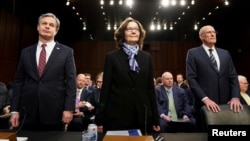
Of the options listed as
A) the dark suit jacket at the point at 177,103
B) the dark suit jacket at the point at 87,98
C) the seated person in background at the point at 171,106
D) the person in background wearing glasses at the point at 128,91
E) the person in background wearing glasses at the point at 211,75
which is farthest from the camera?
the dark suit jacket at the point at 87,98

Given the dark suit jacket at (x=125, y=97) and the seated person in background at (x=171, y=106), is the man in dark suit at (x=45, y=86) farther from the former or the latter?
the seated person in background at (x=171, y=106)

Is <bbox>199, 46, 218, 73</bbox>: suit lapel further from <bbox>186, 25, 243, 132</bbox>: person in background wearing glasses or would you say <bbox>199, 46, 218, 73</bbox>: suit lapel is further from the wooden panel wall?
the wooden panel wall

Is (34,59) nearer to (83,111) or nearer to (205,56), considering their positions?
(205,56)

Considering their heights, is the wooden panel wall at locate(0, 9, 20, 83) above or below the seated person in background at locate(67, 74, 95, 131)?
above

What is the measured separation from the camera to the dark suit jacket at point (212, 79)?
2.13 metres

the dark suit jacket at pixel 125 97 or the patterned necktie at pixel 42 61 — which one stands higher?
the patterned necktie at pixel 42 61

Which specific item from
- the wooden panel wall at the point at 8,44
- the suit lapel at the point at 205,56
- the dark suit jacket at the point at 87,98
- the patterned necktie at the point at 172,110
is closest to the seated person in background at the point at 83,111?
the dark suit jacket at the point at 87,98

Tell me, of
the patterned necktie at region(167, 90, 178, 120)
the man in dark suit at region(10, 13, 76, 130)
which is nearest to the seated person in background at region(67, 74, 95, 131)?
the patterned necktie at region(167, 90, 178, 120)

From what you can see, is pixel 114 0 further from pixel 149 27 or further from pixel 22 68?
pixel 22 68

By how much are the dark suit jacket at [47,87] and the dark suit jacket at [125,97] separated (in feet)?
0.89

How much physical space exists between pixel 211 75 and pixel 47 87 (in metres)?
1.39

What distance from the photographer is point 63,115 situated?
5.88ft

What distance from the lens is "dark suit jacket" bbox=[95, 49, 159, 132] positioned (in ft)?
5.74

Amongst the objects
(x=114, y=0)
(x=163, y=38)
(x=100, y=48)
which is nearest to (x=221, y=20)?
Result: (x=163, y=38)
